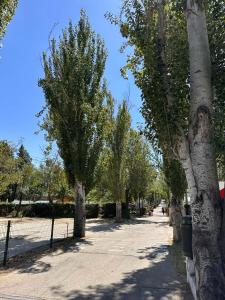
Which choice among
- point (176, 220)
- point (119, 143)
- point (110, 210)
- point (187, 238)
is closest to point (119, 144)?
point (119, 143)

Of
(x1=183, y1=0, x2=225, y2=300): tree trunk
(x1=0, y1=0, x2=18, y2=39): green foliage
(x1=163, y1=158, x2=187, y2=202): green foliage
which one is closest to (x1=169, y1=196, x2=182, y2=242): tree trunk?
(x1=163, y1=158, x2=187, y2=202): green foliage

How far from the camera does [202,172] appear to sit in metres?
5.61

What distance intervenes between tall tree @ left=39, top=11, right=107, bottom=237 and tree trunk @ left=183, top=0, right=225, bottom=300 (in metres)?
10.1

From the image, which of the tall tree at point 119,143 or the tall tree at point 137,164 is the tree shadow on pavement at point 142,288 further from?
the tall tree at point 137,164

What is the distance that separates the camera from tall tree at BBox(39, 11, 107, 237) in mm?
16188

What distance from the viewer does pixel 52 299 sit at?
672 centimetres

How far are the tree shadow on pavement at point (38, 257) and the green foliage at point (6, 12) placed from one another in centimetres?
568

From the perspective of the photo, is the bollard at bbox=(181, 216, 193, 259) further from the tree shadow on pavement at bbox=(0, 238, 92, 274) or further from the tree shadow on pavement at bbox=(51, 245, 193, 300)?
the tree shadow on pavement at bbox=(0, 238, 92, 274)

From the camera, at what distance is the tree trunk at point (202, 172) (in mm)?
5258

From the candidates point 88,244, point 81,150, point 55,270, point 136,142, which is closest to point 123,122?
point 136,142

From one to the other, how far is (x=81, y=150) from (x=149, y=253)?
226 inches

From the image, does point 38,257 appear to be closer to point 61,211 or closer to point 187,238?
point 187,238

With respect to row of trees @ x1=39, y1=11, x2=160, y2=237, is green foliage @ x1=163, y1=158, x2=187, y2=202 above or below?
below

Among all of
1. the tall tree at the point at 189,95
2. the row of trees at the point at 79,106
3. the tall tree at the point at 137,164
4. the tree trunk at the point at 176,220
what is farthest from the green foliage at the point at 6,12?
the tall tree at the point at 137,164
